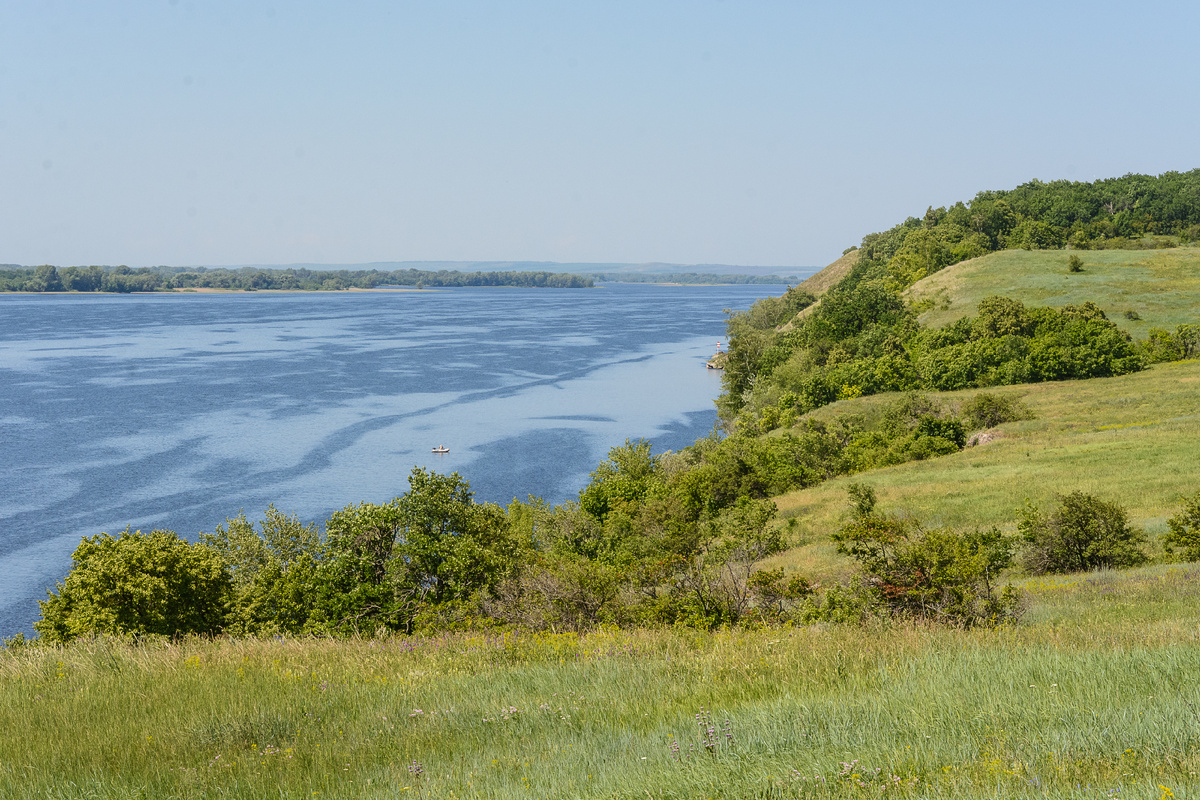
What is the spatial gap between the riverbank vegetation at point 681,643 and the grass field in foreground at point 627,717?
0.03 metres

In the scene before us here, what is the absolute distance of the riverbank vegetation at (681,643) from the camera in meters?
5.36

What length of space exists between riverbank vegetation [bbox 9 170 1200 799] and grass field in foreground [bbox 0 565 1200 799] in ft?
0.11

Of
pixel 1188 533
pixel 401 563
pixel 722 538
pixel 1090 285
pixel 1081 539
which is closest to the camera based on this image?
pixel 1188 533

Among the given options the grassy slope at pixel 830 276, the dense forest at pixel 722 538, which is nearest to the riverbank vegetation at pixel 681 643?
the dense forest at pixel 722 538

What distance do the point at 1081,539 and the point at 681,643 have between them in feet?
63.1

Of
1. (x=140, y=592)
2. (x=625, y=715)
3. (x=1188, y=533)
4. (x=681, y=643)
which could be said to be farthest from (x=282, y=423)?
(x=625, y=715)

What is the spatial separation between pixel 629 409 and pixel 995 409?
1789 inches

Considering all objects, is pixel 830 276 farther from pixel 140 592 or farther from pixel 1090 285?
pixel 140 592

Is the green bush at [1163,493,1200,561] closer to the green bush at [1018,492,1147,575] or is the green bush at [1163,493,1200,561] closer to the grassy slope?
the green bush at [1018,492,1147,575]

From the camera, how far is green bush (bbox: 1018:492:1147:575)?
2300 cm

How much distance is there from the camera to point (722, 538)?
37.6 m

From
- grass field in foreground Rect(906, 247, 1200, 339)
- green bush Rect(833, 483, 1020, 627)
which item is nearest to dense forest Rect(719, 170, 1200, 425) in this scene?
grass field in foreground Rect(906, 247, 1200, 339)

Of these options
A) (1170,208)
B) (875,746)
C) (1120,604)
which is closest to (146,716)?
(875,746)

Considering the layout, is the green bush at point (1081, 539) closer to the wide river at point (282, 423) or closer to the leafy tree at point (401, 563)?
the leafy tree at point (401, 563)
